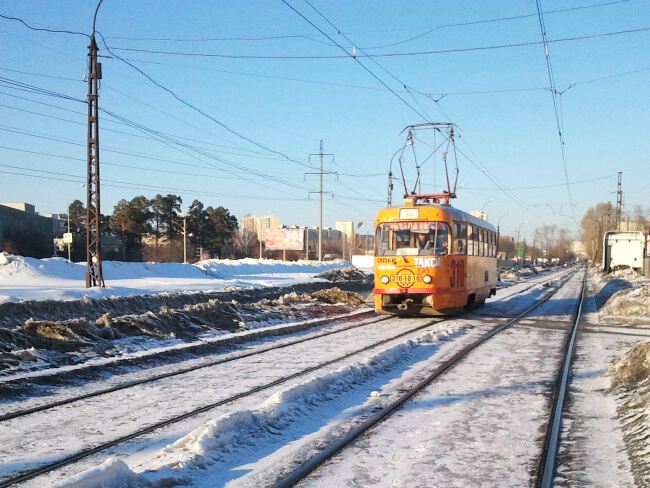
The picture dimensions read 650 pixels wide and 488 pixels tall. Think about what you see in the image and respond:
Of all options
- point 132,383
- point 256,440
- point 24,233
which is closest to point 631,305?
point 132,383

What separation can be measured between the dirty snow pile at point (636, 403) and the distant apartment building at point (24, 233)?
54.0 m

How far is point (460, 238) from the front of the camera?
1836cm

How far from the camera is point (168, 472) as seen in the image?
16.3ft

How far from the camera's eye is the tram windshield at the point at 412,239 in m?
17.5

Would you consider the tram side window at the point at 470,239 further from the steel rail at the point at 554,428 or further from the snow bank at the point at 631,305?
the steel rail at the point at 554,428

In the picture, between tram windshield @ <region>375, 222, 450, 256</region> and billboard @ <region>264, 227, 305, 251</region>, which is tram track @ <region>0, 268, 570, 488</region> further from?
billboard @ <region>264, 227, 305, 251</region>

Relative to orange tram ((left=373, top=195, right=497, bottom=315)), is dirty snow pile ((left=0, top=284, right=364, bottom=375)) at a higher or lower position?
lower

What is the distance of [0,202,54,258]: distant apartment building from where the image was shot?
54.4 m

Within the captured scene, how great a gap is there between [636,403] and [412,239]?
10884 millimetres

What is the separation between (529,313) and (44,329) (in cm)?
1647

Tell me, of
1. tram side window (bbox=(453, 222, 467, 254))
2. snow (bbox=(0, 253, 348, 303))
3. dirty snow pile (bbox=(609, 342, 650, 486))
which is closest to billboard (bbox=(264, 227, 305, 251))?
snow (bbox=(0, 253, 348, 303))

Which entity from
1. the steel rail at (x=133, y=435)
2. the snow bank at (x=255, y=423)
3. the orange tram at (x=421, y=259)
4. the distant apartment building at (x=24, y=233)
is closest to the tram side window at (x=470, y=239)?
the orange tram at (x=421, y=259)

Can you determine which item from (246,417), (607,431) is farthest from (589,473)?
(246,417)

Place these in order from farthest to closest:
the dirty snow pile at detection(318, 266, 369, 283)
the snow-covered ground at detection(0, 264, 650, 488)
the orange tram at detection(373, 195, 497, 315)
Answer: the dirty snow pile at detection(318, 266, 369, 283)
the orange tram at detection(373, 195, 497, 315)
the snow-covered ground at detection(0, 264, 650, 488)
